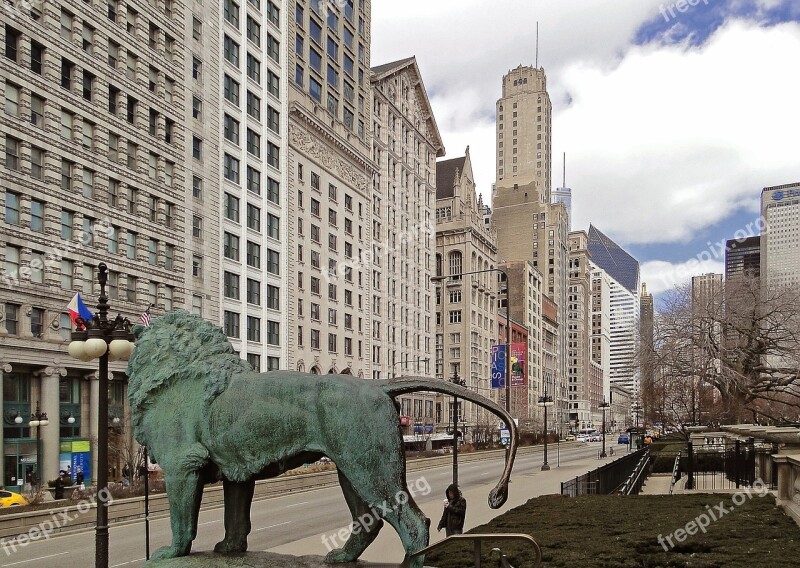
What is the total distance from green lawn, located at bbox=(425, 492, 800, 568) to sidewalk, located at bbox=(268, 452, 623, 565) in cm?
195

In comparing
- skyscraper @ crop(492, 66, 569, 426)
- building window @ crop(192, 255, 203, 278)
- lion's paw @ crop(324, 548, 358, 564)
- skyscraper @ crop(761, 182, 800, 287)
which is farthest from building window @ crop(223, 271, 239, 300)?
skyscraper @ crop(492, 66, 569, 426)

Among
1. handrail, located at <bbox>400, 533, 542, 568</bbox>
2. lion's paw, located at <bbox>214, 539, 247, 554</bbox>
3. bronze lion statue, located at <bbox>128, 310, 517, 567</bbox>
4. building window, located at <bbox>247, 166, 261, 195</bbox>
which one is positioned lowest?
lion's paw, located at <bbox>214, 539, 247, 554</bbox>

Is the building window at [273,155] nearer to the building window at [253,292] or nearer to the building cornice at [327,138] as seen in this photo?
the building cornice at [327,138]

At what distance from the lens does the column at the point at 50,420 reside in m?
35.6

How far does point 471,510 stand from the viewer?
24703 mm

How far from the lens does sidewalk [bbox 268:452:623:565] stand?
16.2 m

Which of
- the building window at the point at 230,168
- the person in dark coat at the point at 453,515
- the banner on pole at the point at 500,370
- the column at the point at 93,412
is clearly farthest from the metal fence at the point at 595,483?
the building window at the point at 230,168

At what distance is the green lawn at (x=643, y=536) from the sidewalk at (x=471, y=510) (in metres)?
1.95

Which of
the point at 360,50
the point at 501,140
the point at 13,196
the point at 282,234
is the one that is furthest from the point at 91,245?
the point at 501,140

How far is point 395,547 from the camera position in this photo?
16.6 meters

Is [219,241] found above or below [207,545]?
above

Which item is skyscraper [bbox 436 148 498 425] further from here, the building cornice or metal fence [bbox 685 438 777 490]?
metal fence [bbox 685 438 777 490]

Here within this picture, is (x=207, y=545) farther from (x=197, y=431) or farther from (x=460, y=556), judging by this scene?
(x=197, y=431)

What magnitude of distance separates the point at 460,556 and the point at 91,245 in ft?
106
